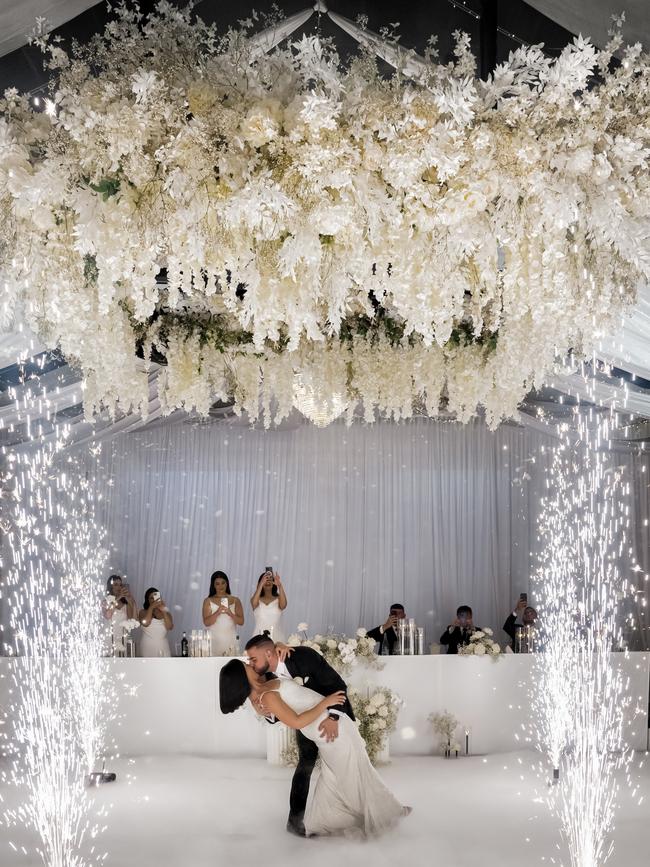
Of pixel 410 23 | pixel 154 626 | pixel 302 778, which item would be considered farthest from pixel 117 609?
pixel 410 23

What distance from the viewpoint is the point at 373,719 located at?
616 centimetres

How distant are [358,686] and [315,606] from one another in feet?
8.34

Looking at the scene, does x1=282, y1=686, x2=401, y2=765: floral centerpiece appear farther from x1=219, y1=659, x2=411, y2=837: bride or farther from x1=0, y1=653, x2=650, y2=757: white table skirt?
x1=219, y1=659, x2=411, y2=837: bride

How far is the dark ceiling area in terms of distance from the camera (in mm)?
2629

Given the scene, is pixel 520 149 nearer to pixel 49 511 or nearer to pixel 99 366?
pixel 99 366

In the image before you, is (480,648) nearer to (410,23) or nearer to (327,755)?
(327,755)

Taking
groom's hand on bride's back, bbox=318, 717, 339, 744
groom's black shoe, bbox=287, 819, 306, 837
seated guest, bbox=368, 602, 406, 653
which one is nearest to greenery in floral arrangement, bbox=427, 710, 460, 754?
seated guest, bbox=368, 602, 406, 653

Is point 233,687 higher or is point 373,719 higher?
point 233,687

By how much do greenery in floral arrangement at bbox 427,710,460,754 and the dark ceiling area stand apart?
5.02m

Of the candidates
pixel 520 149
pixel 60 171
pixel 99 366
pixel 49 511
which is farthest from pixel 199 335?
pixel 49 511

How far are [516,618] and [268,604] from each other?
2560 mm

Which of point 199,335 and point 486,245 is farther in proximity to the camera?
point 199,335

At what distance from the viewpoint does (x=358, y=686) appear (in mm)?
6465

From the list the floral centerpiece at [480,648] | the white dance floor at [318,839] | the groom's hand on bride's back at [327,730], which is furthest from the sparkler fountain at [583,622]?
the groom's hand on bride's back at [327,730]
